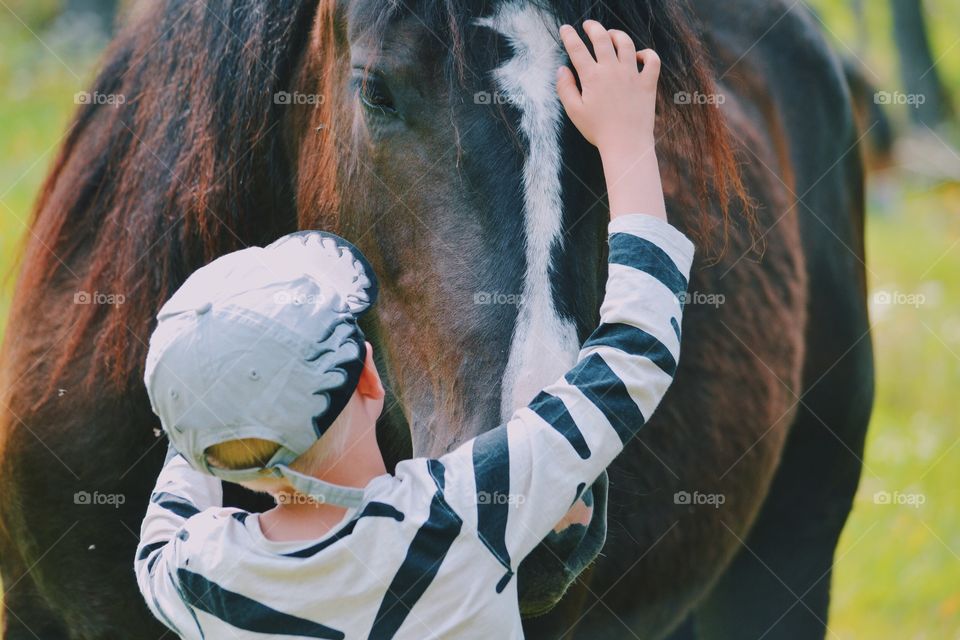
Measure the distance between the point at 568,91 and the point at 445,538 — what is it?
2.62 ft

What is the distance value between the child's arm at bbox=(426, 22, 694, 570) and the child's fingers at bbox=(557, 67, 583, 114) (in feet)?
0.34

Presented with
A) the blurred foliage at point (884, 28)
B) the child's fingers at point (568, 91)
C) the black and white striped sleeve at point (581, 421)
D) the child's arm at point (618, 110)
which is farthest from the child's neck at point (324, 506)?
the blurred foliage at point (884, 28)

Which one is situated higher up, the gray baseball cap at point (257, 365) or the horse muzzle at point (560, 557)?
the gray baseball cap at point (257, 365)

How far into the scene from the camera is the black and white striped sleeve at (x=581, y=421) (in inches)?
63.4

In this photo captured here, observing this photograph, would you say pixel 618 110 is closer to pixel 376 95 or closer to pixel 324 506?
pixel 376 95

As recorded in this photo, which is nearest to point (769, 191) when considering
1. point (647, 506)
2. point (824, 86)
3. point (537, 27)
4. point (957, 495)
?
point (824, 86)

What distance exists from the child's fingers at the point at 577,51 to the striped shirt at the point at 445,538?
458 millimetres

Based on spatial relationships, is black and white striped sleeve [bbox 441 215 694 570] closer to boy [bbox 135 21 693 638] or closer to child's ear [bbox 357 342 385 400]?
boy [bbox 135 21 693 638]

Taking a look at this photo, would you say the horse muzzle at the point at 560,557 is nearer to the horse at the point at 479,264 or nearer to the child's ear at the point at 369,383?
the horse at the point at 479,264

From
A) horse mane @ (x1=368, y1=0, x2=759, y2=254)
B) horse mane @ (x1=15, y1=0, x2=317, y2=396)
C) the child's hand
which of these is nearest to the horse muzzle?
the child's hand

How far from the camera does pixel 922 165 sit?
14.0 m

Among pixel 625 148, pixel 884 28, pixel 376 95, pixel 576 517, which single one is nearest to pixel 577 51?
pixel 625 148

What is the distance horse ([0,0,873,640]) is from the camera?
196 cm

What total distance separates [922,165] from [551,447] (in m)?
13.6
